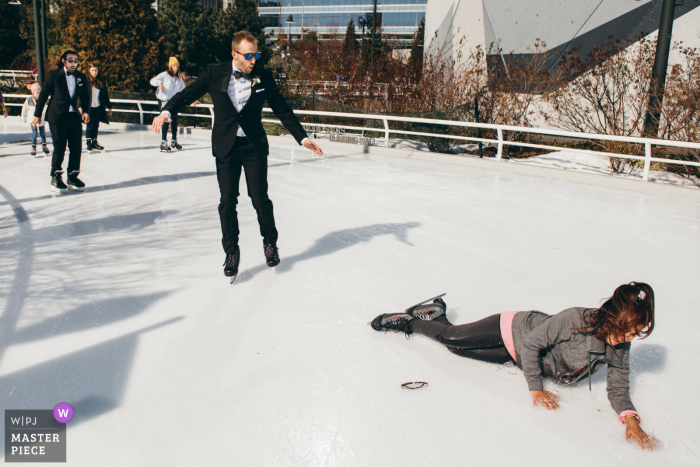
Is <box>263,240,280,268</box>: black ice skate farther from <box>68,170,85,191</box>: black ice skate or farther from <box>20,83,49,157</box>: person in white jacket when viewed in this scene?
<box>20,83,49,157</box>: person in white jacket

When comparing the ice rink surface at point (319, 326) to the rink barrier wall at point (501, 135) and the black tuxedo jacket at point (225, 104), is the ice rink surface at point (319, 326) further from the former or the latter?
the rink barrier wall at point (501, 135)

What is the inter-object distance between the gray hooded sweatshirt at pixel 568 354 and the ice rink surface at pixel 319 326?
148mm

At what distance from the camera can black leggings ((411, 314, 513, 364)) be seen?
2941 millimetres

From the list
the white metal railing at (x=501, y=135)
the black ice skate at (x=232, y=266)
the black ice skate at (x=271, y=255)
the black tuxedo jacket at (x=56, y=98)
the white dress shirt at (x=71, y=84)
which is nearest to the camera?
the black ice skate at (x=232, y=266)

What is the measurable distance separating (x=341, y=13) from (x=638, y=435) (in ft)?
322

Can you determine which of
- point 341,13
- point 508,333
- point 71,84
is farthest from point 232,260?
point 341,13

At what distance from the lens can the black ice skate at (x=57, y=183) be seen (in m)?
6.96

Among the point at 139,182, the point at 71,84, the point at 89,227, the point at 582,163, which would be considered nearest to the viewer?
the point at 89,227

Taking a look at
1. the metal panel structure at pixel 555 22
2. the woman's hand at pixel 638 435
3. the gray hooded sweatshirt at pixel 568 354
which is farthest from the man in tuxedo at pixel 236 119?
the metal panel structure at pixel 555 22

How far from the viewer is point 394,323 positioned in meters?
3.31

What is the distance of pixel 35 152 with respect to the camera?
10.2 m

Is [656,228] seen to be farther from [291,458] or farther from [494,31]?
[494,31]

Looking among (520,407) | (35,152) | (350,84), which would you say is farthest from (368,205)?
(350,84)

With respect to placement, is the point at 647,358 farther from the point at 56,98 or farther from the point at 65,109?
the point at 56,98
